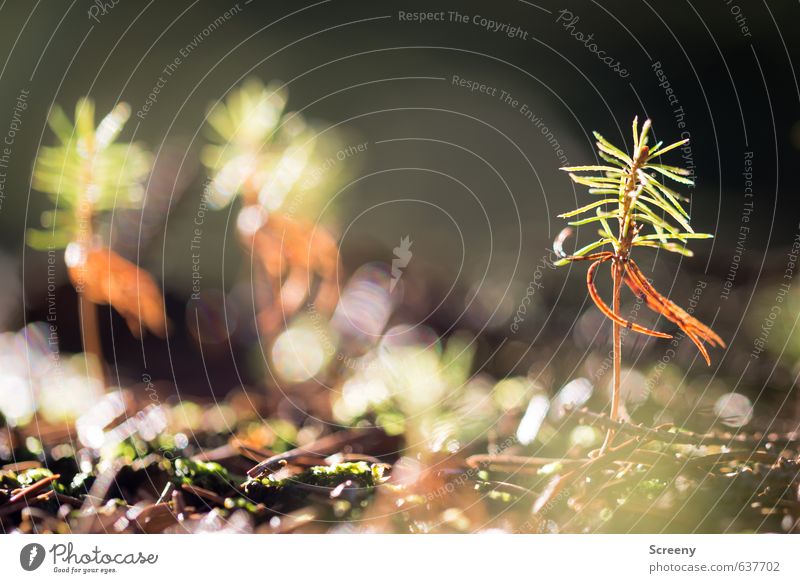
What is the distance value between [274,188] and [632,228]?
1.29 feet

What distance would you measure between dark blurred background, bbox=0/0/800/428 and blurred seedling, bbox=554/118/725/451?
24 mm

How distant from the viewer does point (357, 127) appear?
73 cm

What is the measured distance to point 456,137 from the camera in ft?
2.41

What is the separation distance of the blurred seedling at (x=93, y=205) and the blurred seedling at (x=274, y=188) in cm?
9

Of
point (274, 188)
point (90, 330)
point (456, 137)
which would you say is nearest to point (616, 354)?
point (456, 137)

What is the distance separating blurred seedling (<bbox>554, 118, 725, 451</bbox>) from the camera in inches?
24.9

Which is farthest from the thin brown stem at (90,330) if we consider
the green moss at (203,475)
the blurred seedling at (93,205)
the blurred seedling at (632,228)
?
the blurred seedling at (632,228)

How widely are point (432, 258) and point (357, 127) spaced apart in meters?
0.17

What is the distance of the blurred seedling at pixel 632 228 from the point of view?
2.07 ft
